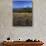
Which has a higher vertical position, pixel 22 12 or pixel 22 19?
pixel 22 12

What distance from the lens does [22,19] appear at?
3584 millimetres

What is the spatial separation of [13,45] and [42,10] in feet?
3.56

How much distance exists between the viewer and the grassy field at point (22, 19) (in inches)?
141

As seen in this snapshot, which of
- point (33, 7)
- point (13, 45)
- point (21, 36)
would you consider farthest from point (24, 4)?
point (13, 45)

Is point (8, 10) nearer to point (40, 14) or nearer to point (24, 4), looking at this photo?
point (24, 4)

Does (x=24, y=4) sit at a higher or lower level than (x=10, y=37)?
higher

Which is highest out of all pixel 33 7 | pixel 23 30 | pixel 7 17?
pixel 33 7

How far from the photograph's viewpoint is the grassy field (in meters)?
3.57

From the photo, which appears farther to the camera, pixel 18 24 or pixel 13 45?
pixel 18 24

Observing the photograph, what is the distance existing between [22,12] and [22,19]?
0.55 feet

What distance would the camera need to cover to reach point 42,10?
11.8ft

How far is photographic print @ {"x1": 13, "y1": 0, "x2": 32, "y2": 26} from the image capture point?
11.7ft

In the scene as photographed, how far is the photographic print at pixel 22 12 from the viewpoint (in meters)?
3.56

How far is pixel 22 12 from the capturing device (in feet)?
11.7
